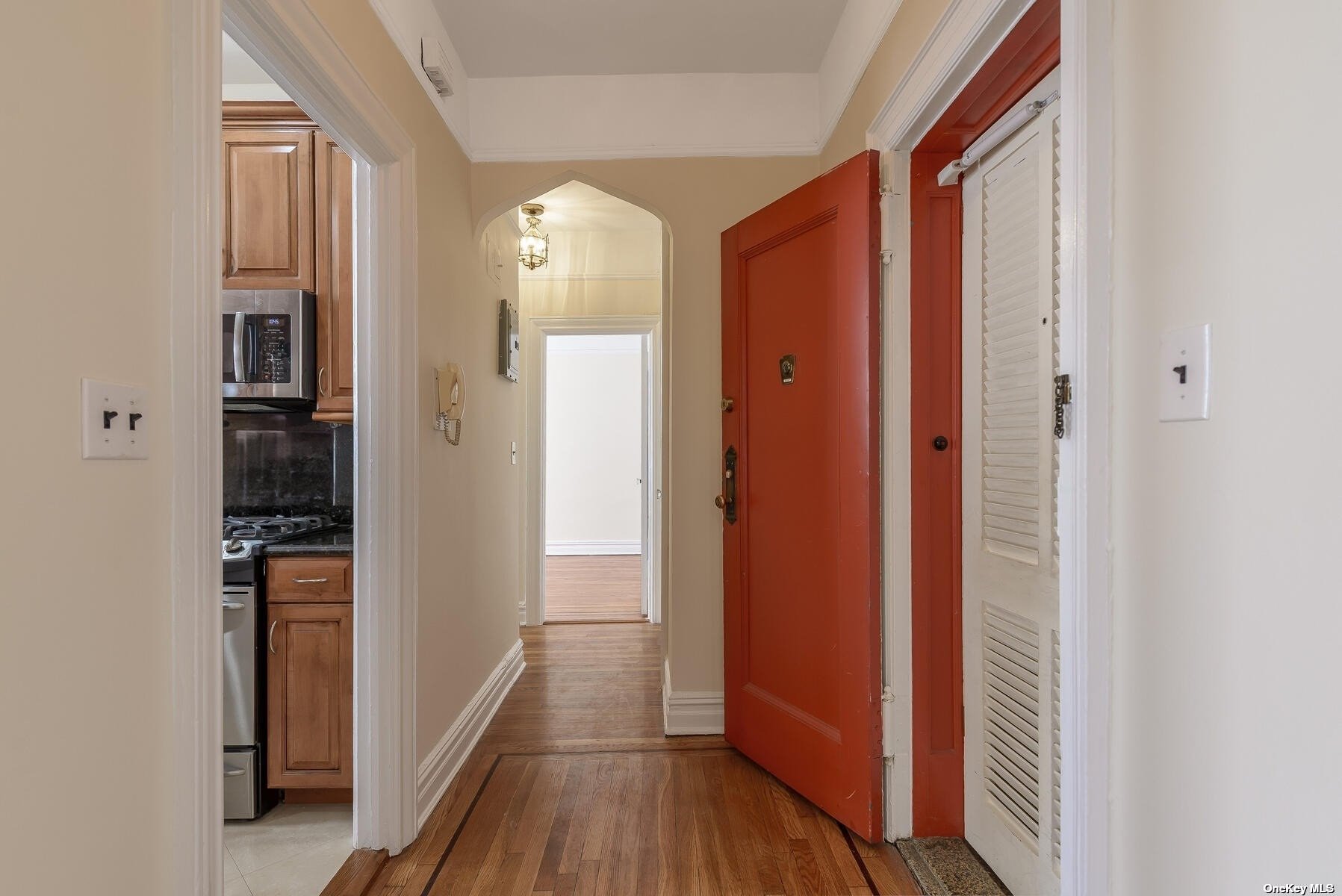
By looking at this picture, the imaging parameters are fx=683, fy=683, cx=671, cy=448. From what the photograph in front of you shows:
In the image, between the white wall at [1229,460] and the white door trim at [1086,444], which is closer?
the white wall at [1229,460]

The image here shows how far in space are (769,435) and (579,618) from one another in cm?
274

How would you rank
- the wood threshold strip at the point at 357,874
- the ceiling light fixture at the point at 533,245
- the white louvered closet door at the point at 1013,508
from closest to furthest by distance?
the white louvered closet door at the point at 1013,508, the wood threshold strip at the point at 357,874, the ceiling light fixture at the point at 533,245

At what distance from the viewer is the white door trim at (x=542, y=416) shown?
14.3ft

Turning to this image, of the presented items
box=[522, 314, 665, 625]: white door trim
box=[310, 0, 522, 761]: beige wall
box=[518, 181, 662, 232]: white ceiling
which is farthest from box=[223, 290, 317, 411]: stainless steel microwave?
box=[522, 314, 665, 625]: white door trim

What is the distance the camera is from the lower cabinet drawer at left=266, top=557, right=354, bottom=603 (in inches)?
84.1

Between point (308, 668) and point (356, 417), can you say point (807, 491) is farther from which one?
point (308, 668)

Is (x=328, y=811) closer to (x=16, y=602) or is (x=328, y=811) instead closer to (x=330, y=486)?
(x=330, y=486)

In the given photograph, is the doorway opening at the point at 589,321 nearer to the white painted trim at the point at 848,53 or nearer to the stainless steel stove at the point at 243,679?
the white painted trim at the point at 848,53

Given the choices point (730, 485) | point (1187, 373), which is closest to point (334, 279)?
point (730, 485)

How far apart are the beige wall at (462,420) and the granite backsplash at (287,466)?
0.58 m

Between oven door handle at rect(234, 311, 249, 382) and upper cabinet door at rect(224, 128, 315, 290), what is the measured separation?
12 cm

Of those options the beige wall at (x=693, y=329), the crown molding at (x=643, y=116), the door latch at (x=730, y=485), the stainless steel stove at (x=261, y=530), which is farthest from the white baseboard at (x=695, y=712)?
the crown molding at (x=643, y=116)

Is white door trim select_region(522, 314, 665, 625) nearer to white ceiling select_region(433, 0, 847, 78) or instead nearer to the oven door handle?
white ceiling select_region(433, 0, 847, 78)

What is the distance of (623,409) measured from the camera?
25.3 feet
